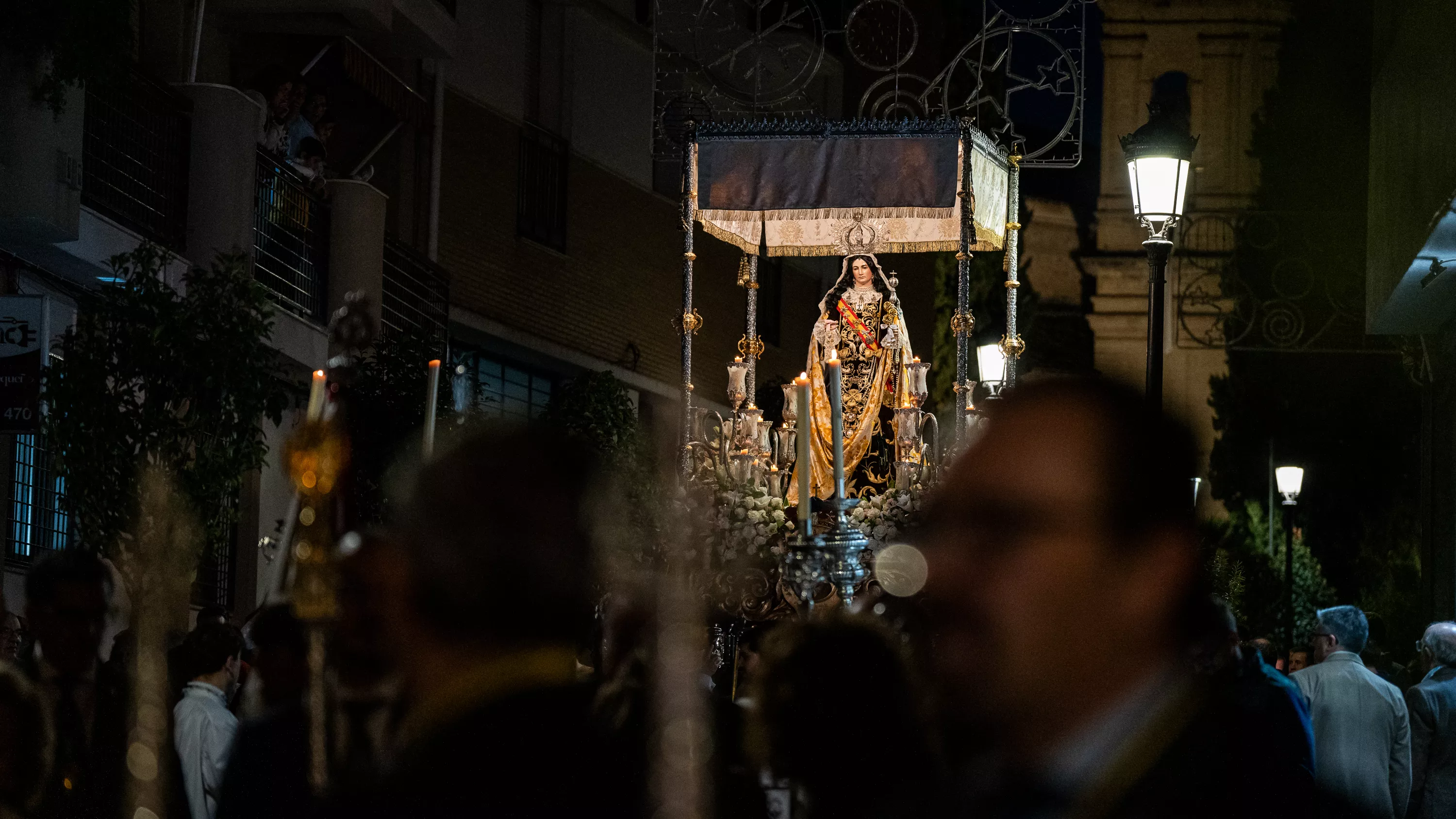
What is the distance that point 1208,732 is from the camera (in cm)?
214

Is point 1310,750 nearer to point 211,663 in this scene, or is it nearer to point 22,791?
point 22,791

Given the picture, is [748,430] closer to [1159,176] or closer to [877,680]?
[1159,176]

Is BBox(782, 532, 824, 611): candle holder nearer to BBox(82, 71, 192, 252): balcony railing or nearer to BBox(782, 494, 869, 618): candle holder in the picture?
BBox(782, 494, 869, 618): candle holder

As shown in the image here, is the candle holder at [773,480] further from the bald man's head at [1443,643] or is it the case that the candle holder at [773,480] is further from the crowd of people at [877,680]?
the crowd of people at [877,680]

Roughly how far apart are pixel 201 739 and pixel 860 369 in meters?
9.02

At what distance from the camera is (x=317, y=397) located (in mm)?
5098

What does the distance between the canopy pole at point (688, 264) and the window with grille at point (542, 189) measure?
29.4 feet

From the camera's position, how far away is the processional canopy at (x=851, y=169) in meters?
15.7

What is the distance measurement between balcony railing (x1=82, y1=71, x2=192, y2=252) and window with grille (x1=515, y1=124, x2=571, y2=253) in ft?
29.9

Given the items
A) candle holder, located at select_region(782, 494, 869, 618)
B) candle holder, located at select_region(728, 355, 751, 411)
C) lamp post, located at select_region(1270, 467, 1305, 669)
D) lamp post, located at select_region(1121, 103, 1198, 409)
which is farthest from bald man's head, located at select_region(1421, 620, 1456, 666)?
lamp post, located at select_region(1270, 467, 1305, 669)

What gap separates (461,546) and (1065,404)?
2.76 ft

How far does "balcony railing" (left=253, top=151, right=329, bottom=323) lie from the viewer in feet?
57.1

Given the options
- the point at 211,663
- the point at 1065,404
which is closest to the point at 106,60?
the point at 211,663

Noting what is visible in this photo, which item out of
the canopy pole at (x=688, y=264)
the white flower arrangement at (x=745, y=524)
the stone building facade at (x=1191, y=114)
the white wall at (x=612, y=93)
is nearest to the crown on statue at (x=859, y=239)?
the canopy pole at (x=688, y=264)
